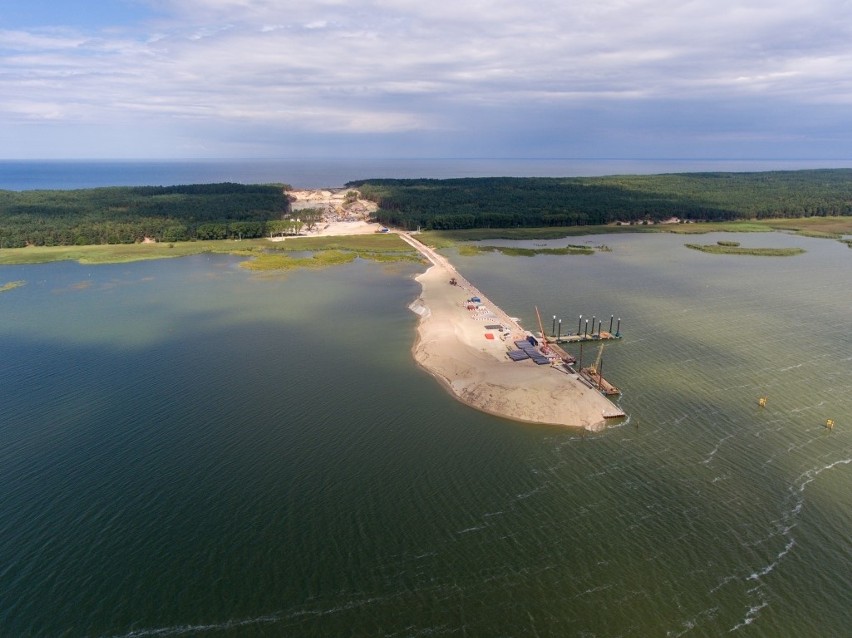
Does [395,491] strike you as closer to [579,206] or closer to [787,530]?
[787,530]

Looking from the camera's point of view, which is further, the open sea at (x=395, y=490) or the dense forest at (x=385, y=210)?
the dense forest at (x=385, y=210)

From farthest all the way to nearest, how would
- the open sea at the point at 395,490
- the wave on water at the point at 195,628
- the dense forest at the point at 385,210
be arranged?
the dense forest at the point at 385,210, the open sea at the point at 395,490, the wave on water at the point at 195,628

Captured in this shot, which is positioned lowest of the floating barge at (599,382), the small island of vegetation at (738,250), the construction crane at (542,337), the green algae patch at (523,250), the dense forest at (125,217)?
the floating barge at (599,382)

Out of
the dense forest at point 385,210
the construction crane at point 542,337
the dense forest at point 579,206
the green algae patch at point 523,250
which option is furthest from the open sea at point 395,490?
the dense forest at point 579,206

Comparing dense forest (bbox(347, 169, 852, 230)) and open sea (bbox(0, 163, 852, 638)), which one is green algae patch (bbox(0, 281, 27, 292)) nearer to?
open sea (bbox(0, 163, 852, 638))

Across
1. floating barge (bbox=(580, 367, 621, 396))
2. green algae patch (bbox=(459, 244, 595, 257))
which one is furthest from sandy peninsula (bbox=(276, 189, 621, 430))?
green algae patch (bbox=(459, 244, 595, 257))

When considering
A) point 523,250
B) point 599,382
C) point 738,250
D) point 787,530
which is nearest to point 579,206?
point 738,250

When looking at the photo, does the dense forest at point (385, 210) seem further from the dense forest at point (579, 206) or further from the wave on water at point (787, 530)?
the wave on water at point (787, 530)
